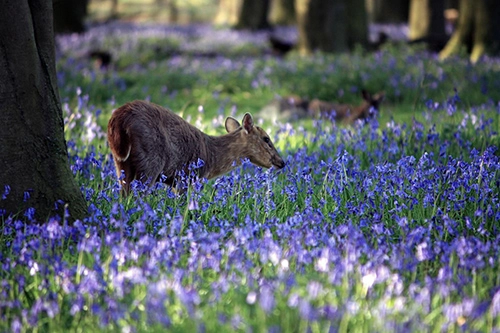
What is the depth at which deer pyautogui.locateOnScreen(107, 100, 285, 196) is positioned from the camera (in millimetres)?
6062

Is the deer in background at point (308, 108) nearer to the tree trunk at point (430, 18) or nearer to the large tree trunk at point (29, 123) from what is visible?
the large tree trunk at point (29, 123)

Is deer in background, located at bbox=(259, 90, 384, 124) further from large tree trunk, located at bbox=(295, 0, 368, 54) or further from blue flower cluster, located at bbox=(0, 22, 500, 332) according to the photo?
large tree trunk, located at bbox=(295, 0, 368, 54)

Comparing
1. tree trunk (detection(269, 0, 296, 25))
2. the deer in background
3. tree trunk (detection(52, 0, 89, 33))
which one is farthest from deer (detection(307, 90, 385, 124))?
tree trunk (detection(269, 0, 296, 25))

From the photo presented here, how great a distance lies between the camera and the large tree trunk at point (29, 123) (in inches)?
204

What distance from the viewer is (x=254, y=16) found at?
3206cm

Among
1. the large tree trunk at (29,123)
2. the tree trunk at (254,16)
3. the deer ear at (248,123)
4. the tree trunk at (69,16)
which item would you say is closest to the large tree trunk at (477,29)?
the deer ear at (248,123)

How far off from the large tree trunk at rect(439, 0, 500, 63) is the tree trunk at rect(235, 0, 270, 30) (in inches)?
629

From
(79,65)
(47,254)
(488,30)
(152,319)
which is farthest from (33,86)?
(488,30)

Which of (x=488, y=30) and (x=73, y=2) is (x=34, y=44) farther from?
(x=73, y=2)

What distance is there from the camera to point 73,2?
2391 centimetres

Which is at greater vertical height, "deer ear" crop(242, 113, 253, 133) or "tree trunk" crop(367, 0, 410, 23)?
"deer ear" crop(242, 113, 253, 133)

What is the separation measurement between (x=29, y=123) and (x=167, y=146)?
1418 millimetres

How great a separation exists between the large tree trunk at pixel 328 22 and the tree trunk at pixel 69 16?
327 inches

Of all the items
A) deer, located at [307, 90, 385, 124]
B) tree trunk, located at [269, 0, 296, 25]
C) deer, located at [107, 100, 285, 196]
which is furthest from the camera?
tree trunk, located at [269, 0, 296, 25]
